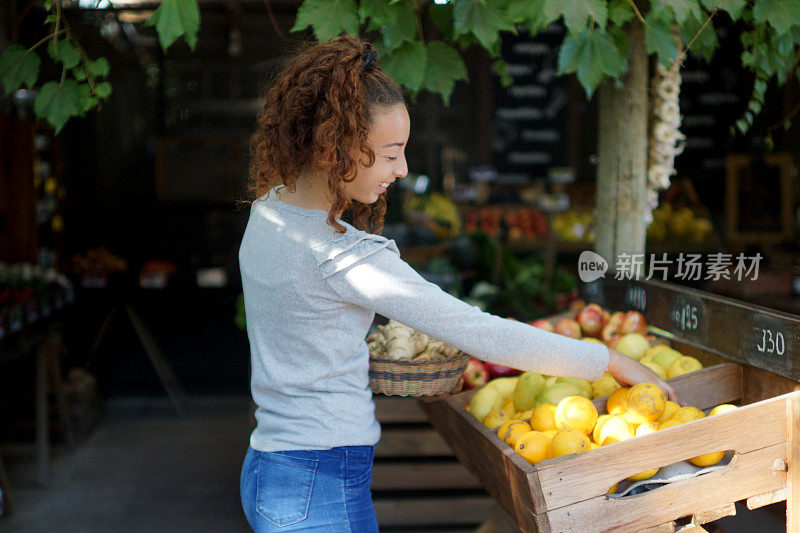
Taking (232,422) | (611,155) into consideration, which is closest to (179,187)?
(232,422)

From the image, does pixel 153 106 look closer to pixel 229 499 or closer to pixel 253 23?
pixel 253 23

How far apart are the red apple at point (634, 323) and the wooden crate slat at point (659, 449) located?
86 centimetres

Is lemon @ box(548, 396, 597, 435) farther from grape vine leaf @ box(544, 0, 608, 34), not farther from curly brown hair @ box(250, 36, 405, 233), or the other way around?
grape vine leaf @ box(544, 0, 608, 34)

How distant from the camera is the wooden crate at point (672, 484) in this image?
58.0 inches

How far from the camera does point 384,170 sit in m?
1.47

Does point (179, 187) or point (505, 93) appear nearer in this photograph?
point (179, 187)

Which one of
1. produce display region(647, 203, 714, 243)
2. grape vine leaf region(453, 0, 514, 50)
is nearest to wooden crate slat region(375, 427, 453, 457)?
grape vine leaf region(453, 0, 514, 50)

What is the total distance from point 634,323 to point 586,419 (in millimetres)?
770

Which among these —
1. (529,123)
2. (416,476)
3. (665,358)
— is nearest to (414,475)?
(416,476)

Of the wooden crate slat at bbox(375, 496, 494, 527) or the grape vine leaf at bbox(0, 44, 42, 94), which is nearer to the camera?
the grape vine leaf at bbox(0, 44, 42, 94)

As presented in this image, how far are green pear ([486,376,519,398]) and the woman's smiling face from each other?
0.92 m

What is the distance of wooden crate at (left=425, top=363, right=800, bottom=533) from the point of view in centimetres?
147

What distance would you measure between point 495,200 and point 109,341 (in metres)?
Result: 3.29

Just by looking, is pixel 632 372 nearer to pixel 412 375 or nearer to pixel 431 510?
pixel 412 375
